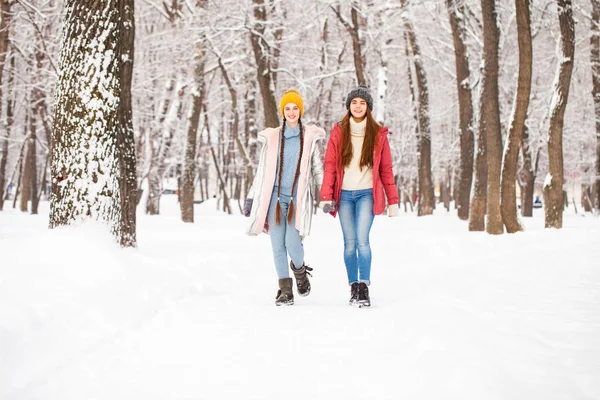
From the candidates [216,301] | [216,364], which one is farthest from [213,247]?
[216,364]

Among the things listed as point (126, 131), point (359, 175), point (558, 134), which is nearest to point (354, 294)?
point (359, 175)

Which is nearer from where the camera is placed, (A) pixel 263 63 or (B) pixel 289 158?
(B) pixel 289 158

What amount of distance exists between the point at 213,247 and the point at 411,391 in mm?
6579

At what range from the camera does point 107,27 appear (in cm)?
596

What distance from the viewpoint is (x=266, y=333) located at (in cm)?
394

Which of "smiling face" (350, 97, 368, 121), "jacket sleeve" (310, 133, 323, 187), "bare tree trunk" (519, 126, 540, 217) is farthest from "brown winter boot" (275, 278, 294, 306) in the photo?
"bare tree trunk" (519, 126, 540, 217)

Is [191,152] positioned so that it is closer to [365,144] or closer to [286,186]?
[286,186]

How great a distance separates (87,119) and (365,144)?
2941 millimetres

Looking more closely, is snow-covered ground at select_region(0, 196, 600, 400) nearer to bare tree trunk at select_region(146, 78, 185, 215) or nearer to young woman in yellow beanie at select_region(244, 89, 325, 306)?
young woman in yellow beanie at select_region(244, 89, 325, 306)

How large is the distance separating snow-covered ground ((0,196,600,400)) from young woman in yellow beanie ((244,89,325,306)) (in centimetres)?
55

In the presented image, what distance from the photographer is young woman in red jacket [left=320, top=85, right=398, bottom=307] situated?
5195 mm

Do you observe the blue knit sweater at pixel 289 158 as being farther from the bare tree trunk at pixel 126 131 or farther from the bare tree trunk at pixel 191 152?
the bare tree trunk at pixel 191 152

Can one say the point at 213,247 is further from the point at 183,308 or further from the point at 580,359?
the point at 580,359

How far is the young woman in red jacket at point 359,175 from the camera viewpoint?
5.20 metres
